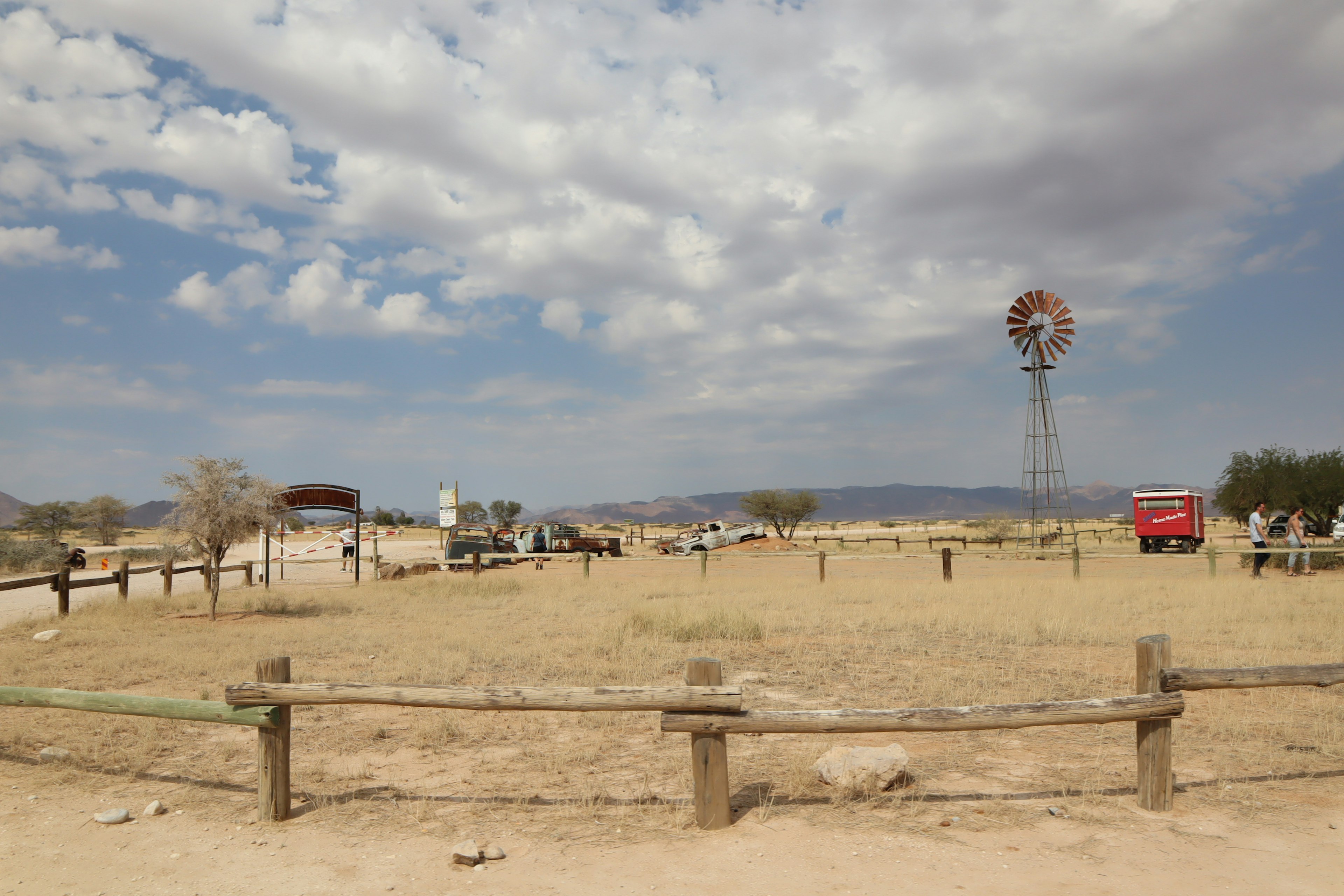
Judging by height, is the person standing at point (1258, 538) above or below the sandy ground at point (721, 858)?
above

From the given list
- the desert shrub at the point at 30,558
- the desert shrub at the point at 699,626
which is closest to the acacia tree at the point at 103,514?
the desert shrub at the point at 30,558

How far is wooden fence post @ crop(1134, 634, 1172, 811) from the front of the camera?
5254 millimetres

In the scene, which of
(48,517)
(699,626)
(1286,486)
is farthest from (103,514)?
(1286,486)

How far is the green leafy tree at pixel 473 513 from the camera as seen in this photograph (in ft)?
327

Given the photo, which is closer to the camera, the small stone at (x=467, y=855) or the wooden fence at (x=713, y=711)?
the small stone at (x=467, y=855)

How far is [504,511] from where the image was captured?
336 feet

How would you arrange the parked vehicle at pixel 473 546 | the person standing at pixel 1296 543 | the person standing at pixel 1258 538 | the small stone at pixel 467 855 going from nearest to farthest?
1. the small stone at pixel 467 855
2. the person standing at pixel 1258 538
3. the person standing at pixel 1296 543
4. the parked vehicle at pixel 473 546

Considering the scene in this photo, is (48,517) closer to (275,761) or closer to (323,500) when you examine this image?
(323,500)

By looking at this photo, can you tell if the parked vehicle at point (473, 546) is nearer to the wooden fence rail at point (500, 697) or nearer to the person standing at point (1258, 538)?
the person standing at point (1258, 538)

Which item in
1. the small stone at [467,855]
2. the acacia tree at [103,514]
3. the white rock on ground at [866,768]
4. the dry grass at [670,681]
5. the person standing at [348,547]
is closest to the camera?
the small stone at [467,855]

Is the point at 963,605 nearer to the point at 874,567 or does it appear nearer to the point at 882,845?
the point at 882,845

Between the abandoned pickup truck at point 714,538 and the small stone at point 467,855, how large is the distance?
3174 cm

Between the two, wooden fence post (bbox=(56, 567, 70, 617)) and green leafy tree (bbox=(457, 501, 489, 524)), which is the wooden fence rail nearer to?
wooden fence post (bbox=(56, 567, 70, 617))

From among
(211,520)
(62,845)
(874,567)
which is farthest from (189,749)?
(874,567)
